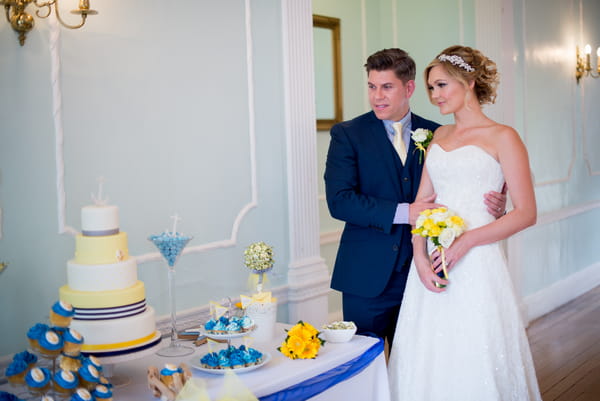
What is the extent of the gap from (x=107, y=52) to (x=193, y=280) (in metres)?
0.99

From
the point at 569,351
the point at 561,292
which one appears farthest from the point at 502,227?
the point at 561,292

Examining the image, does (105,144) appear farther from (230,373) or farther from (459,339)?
(459,339)

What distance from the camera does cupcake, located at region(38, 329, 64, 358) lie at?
5.55 feet

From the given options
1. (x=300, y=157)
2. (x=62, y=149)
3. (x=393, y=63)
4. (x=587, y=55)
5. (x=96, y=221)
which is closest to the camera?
(x=96, y=221)

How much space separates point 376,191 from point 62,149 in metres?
1.26

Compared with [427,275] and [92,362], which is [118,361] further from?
[427,275]

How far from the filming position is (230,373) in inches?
73.7

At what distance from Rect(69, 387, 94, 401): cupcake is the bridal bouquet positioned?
132cm

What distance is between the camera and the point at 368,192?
2.85 metres

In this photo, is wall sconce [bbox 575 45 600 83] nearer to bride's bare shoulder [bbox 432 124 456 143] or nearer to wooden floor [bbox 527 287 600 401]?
wooden floor [bbox 527 287 600 401]

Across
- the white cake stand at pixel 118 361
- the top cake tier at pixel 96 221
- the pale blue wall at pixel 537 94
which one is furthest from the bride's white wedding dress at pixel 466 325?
the pale blue wall at pixel 537 94

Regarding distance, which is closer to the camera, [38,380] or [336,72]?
[38,380]

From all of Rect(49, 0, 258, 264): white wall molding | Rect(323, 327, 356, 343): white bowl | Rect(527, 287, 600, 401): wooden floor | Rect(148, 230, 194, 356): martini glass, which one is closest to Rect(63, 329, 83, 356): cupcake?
Rect(148, 230, 194, 356): martini glass

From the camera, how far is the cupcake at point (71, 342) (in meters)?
1.73
